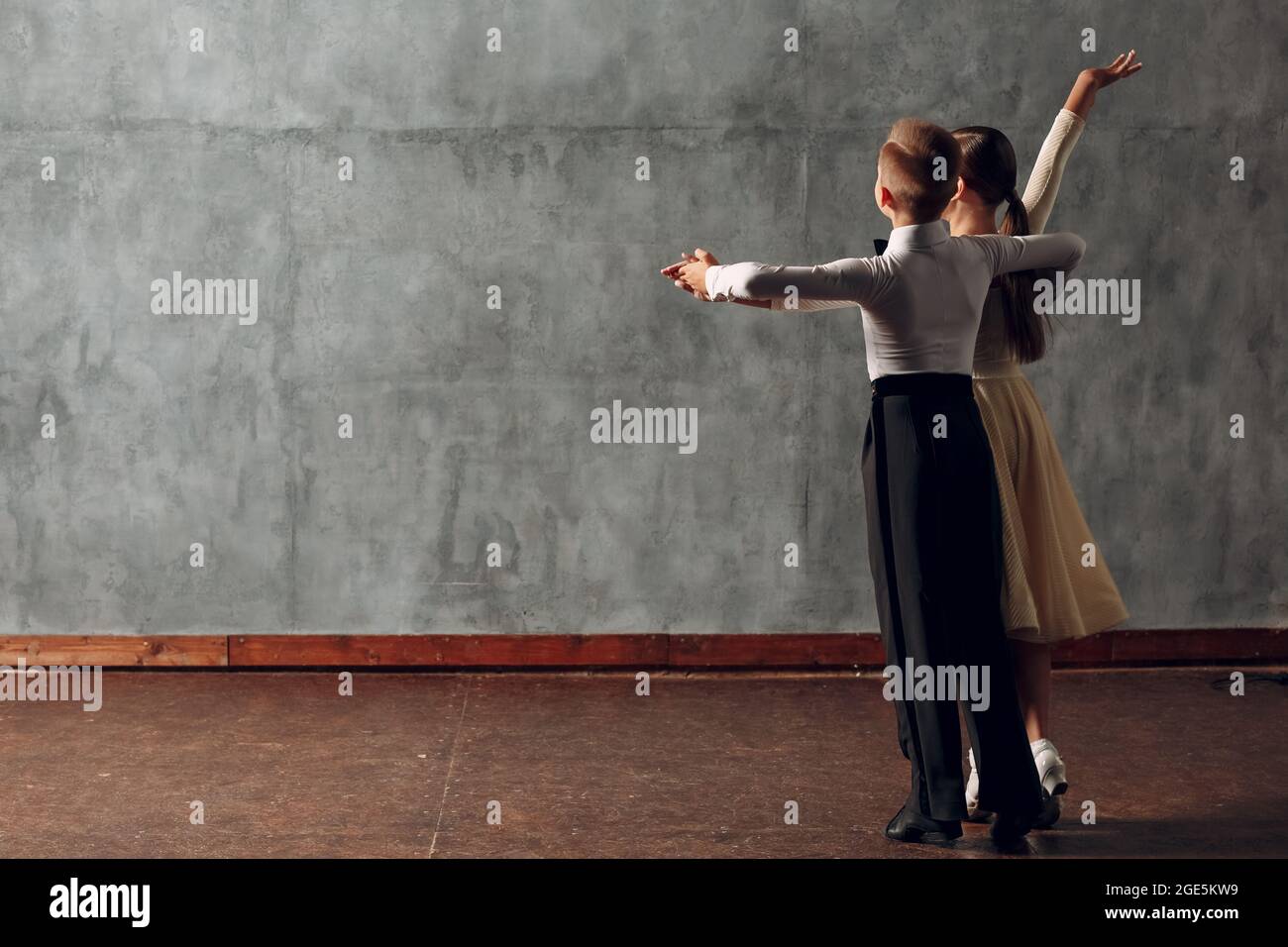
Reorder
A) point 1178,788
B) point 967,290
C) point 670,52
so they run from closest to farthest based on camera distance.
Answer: point 967,290 → point 1178,788 → point 670,52

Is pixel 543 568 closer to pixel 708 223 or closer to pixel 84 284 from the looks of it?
pixel 708 223

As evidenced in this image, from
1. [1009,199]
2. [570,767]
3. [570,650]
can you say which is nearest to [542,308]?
[570,650]

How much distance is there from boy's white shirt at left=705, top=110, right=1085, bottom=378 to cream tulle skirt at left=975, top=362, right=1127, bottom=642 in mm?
260

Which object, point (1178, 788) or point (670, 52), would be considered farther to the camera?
point (670, 52)

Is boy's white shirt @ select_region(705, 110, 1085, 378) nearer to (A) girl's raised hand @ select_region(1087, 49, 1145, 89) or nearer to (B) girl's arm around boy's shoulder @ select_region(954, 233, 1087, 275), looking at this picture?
(B) girl's arm around boy's shoulder @ select_region(954, 233, 1087, 275)

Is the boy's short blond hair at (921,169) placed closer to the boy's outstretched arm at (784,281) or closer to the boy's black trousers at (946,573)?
the boy's outstretched arm at (784,281)

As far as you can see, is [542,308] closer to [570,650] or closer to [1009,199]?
[570,650]

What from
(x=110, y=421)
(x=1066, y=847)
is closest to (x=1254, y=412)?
(x=1066, y=847)

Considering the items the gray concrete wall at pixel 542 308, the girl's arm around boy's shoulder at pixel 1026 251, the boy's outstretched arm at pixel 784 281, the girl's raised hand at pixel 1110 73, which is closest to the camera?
the boy's outstretched arm at pixel 784 281

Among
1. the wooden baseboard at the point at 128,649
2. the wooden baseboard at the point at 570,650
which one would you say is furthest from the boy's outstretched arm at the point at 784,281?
the wooden baseboard at the point at 128,649

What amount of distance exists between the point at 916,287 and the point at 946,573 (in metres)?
0.72

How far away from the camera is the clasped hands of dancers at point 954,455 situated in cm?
352

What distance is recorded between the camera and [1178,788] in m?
4.32

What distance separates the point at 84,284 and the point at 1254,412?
4.71 meters
